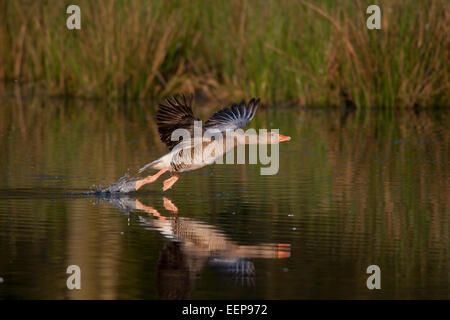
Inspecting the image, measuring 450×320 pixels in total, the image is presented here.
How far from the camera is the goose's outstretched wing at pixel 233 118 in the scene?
1076 centimetres

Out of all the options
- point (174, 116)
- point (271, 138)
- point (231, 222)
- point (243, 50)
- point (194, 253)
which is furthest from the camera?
point (243, 50)

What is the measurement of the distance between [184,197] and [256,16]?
39.3 ft

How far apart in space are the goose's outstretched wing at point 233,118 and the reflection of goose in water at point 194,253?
1.27 metres

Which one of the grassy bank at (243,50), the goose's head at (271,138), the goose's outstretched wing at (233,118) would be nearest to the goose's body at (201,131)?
the goose's outstretched wing at (233,118)

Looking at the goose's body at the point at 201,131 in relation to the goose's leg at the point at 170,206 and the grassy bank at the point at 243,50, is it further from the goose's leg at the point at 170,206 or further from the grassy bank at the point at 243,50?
the grassy bank at the point at 243,50

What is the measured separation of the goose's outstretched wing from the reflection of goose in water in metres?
1.27

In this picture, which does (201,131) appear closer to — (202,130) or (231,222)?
(202,130)

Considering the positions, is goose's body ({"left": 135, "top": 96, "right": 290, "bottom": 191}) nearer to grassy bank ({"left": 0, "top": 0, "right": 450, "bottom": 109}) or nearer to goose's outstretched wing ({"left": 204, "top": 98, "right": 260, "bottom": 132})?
goose's outstretched wing ({"left": 204, "top": 98, "right": 260, "bottom": 132})

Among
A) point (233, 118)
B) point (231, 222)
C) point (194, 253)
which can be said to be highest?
point (233, 118)

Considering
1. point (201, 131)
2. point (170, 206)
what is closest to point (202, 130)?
point (201, 131)

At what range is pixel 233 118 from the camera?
10859 mm

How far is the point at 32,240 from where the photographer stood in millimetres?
8633

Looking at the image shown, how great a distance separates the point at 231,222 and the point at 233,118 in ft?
5.11

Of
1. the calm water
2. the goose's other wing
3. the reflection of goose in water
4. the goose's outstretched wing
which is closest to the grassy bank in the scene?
the calm water
